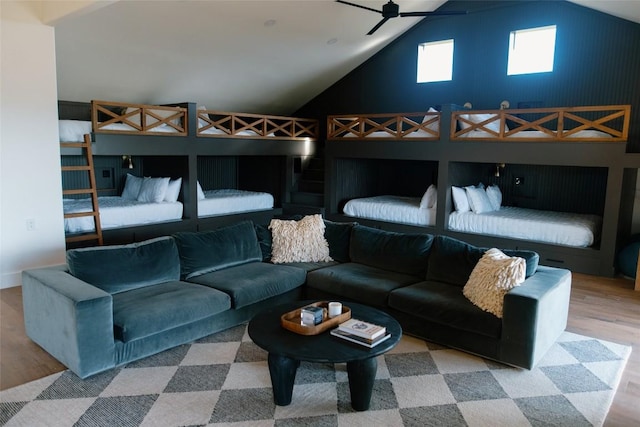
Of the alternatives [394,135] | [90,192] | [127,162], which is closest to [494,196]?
[394,135]

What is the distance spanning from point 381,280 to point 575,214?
425cm

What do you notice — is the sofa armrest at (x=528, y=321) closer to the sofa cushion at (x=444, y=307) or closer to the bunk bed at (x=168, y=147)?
the sofa cushion at (x=444, y=307)

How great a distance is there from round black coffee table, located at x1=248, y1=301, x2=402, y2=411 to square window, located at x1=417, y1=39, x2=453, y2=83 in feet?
21.1

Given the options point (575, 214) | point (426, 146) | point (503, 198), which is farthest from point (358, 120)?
point (575, 214)

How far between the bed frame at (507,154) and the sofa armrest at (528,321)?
2.71 m

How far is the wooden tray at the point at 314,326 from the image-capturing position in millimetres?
2896

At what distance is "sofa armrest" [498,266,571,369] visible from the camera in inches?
125

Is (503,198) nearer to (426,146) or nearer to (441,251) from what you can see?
(426,146)

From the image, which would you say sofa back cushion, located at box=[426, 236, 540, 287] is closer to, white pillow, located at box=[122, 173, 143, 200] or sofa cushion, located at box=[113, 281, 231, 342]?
sofa cushion, located at box=[113, 281, 231, 342]

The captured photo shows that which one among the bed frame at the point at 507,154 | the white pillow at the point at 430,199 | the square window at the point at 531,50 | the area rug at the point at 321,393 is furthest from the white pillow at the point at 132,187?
the square window at the point at 531,50

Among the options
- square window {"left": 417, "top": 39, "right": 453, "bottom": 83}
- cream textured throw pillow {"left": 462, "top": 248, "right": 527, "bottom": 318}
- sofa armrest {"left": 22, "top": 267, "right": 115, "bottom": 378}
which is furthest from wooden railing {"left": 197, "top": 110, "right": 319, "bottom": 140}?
cream textured throw pillow {"left": 462, "top": 248, "right": 527, "bottom": 318}

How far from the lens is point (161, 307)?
3348 mm

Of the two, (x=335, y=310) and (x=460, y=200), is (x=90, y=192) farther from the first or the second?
(x=460, y=200)

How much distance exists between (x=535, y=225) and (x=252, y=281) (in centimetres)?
394
